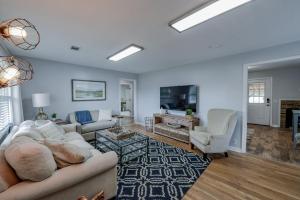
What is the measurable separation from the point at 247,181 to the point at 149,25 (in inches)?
110

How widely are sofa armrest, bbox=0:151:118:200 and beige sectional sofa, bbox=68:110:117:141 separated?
232 centimetres

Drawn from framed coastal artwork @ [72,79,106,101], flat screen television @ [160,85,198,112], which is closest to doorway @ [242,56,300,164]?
→ flat screen television @ [160,85,198,112]

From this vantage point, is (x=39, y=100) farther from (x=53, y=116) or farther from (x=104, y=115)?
(x=104, y=115)

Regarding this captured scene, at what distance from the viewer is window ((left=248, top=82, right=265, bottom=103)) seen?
5.98 meters

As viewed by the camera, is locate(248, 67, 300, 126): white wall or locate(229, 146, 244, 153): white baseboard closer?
locate(229, 146, 244, 153): white baseboard

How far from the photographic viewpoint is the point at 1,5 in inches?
61.7

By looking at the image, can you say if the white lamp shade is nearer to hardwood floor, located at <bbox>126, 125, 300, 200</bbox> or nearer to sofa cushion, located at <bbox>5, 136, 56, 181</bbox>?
sofa cushion, located at <bbox>5, 136, 56, 181</bbox>

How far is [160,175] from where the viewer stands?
2.35 m

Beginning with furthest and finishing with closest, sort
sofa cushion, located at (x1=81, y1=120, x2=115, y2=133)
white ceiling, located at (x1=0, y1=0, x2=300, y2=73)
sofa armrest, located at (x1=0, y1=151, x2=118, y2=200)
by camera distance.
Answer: sofa cushion, located at (x1=81, y1=120, x2=115, y2=133), white ceiling, located at (x1=0, y1=0, x2=300, y2=73), sofa armrest, located at (x1=0, y1=151, x2=118, y2=200)

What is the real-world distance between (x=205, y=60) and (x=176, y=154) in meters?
2.62

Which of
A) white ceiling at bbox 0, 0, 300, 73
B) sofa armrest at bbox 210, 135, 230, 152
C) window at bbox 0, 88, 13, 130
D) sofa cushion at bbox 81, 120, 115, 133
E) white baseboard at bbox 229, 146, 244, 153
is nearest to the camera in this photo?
white ceiling at bbox 0, 0, 300, 73

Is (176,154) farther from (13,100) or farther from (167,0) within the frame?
(13,100)

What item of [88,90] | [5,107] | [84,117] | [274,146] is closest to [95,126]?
[84,117]

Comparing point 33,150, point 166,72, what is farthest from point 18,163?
point 166,72
